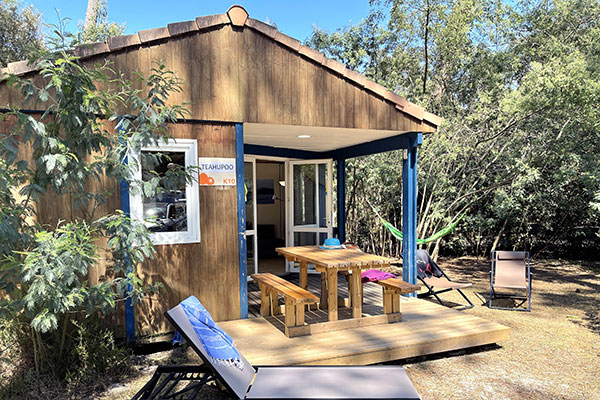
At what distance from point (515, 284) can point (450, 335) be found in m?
2.22

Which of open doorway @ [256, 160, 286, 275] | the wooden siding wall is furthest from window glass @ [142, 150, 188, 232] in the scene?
open doorway @ [256, 160, 286, 275]

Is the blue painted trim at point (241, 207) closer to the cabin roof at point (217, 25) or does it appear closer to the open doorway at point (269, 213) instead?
the cabin roof at point (217, 25)

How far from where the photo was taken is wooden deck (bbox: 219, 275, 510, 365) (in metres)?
3.28

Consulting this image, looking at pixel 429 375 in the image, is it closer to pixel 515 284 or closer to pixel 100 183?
pixel 515 284

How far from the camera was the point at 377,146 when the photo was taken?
19.0 feet

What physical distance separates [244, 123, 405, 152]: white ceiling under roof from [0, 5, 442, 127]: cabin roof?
1.43ft

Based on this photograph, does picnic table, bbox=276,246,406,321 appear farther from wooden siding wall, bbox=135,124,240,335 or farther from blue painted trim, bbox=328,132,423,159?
blue painted trim, bbox=328,132,423,159

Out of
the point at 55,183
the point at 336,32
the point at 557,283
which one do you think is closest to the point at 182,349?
the point at 55,183

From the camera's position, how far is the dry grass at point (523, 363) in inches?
121

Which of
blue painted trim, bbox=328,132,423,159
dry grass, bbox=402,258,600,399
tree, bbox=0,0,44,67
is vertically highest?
tree, bbox=0,0,44,67

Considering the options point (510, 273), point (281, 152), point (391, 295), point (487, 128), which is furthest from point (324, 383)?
point (487, 128)

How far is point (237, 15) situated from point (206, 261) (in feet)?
8.09

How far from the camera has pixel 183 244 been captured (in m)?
3.92

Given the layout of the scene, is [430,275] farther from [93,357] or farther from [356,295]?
[93,357]
